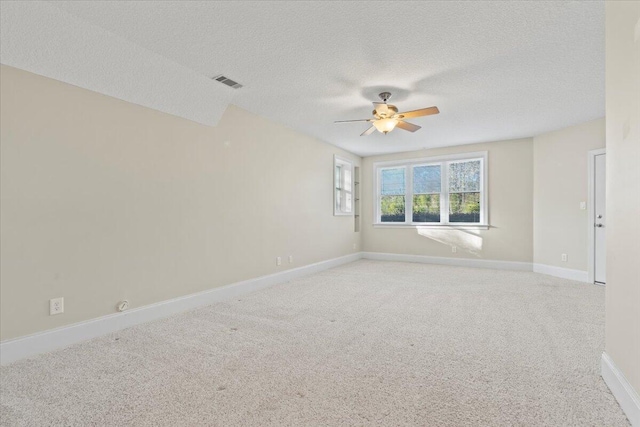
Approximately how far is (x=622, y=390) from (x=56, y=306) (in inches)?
152

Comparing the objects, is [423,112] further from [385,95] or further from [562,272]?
[562,272]

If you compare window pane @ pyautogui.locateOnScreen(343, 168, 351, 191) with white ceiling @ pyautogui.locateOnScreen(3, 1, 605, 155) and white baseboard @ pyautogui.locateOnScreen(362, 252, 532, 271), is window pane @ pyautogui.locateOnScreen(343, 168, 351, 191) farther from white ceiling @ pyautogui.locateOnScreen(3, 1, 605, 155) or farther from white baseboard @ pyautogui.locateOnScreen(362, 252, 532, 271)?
white ceiling @ pyautogui.locateOnScreen(3, 1, 605, 155)

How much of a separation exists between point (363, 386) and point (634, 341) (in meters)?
1.43

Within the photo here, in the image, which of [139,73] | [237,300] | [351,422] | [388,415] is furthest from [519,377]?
[139,73]

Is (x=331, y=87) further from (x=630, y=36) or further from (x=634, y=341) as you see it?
(x=634, y=341)

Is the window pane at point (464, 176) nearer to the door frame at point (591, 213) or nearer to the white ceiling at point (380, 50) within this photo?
the door frame at point (591, 213)

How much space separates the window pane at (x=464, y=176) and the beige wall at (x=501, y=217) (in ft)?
0.85

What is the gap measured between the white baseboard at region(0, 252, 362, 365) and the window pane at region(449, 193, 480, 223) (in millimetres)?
4196

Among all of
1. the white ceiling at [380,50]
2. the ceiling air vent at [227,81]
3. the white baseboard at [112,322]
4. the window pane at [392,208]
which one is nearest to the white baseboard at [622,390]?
the white ceiling at [380,50]

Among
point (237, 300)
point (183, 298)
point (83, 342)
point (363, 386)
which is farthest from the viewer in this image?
point (237, 300)

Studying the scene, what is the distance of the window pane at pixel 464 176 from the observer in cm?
643

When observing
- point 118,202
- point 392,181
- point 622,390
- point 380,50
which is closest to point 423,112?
point 380,50

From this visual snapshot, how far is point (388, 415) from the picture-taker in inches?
64.5

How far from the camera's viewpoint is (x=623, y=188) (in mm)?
1712
